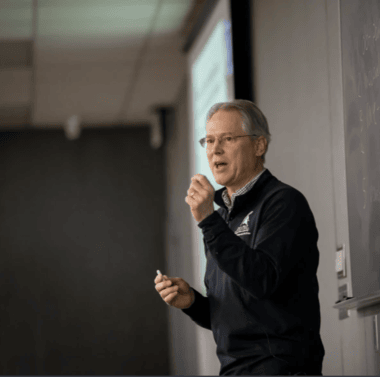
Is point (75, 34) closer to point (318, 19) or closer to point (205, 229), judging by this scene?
point (318, 19)

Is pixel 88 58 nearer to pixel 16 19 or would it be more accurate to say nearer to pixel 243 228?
pixel 16 19

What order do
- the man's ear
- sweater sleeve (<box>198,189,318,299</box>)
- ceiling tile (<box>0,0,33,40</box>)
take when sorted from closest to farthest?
sweater sleeve (<box>198,189,318,299</box>)
the man's ear
ceiling tile (<box>0,0,33,40</box>)

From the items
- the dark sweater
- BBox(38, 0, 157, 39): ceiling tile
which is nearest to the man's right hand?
the dark sweater

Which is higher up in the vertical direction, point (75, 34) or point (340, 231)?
point (75, 34)

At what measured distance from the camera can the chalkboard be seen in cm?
158

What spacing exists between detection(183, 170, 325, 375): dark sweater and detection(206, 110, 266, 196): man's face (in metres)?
0.10

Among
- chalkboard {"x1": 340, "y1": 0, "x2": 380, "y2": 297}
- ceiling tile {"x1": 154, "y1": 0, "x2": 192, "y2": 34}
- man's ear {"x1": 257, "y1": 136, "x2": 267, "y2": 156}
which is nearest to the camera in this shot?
man's ear {"x1": 257, "y1": 136, "x2": 267, "y2": 156}

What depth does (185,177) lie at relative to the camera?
5.72 m

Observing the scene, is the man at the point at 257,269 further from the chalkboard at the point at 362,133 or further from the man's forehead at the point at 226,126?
the chalkboard at the point at 362,133

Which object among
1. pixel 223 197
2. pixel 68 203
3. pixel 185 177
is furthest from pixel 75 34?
pixel 223 197

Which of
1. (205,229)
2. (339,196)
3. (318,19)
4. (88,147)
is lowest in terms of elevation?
(205,229)

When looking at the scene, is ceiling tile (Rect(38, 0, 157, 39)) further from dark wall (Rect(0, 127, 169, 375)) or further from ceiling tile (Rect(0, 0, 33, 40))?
dark wall (Rect(0, 127, 169, 375))

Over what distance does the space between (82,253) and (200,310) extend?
225 inches

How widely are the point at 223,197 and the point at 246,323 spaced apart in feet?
1.10
